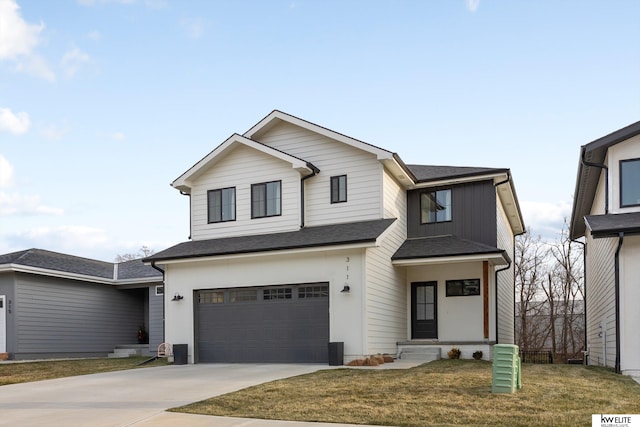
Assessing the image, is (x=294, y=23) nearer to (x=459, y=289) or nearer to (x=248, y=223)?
(x=248, y=223)

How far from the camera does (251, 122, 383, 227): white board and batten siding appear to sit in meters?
18.0

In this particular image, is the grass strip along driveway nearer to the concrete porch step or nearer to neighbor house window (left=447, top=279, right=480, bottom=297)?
the concrete porch step

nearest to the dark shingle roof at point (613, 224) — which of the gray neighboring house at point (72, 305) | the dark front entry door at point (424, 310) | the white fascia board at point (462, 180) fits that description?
the white fascia board at point (462, 180)

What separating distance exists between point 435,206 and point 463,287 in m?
2.80

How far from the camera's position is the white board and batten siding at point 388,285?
16609 millimetres

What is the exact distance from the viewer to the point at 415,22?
17.4m

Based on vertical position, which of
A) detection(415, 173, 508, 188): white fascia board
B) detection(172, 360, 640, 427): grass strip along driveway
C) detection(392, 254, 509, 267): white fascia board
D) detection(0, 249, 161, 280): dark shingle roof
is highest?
detection(415, 173, 508, 188): white fascia board

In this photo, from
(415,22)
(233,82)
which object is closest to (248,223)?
(233,82)

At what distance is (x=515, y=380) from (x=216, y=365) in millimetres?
9667

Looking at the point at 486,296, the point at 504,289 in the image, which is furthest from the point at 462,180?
the point at 504,289

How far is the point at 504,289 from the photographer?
23156mm

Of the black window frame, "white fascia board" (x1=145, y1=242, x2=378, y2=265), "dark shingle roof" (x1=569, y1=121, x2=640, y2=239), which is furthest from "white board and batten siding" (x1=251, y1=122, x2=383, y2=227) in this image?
"dark shingle roof" (x1=569, y1=121, x2=640, y2=239)

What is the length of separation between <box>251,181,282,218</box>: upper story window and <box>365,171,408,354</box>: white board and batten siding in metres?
3.37

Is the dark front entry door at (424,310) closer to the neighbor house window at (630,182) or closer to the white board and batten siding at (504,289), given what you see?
the white board and batten siding at (504,289)
